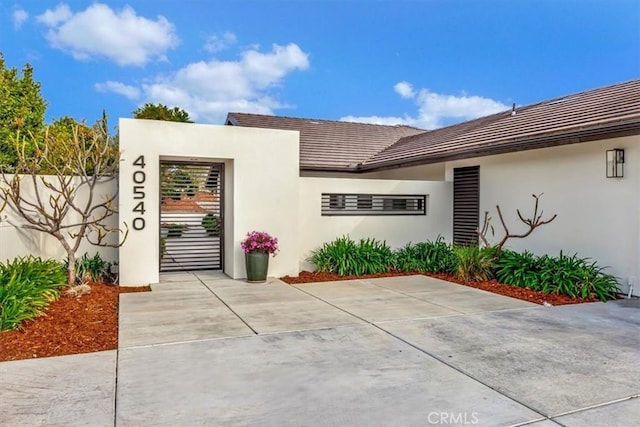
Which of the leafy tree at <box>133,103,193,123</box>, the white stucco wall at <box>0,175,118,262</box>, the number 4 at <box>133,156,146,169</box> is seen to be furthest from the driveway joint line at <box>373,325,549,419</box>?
the leafy tree at <box>133,103,193,123</box>

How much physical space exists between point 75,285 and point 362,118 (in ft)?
59.5

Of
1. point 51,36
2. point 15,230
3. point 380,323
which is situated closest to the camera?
point 380,323

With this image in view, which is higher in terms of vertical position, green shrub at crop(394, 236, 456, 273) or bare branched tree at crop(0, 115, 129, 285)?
bare branched tree at crop(0, 115, 129, 285)

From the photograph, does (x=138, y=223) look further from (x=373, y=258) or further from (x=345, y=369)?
(x=345, y=369)

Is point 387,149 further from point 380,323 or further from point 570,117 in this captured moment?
point 380,323

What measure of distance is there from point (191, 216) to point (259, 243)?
2.03 metres

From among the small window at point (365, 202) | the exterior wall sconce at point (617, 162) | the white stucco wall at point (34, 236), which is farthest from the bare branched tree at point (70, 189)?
the exterior wall sconce at point (617, 162)

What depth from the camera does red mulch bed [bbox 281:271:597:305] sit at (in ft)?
24.9

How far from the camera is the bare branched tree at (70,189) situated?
7977 millimetres

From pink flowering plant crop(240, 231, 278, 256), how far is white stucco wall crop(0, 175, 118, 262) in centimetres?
285

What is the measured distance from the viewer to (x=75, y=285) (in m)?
7.93

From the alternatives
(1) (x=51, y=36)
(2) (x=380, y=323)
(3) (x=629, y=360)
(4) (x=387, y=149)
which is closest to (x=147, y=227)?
(2) (x=380, y=323)

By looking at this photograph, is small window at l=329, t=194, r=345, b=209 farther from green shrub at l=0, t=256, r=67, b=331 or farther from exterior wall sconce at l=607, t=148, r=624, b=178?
green shrub at l=0, t=256, r=67, b=331

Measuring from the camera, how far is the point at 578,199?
8.86m
